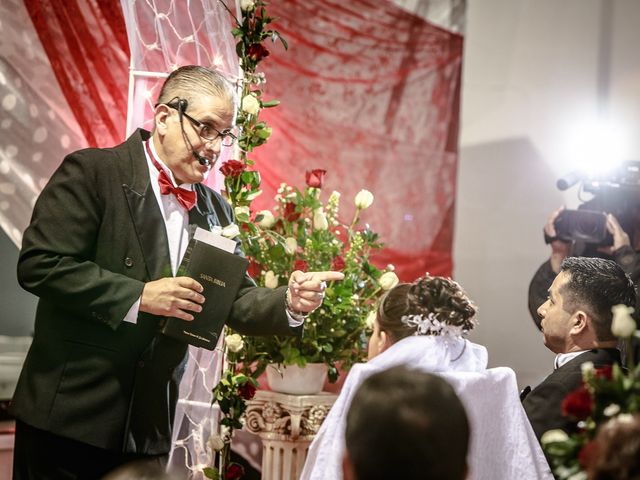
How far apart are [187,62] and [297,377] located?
52.4 inches

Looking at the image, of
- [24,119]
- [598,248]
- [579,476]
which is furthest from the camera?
[598,248]

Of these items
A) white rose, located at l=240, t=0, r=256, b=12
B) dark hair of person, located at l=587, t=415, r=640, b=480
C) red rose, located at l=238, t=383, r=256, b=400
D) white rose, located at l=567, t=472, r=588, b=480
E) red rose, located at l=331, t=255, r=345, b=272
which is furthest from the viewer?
red rose, located at l=331, t=255, r=345, b=272

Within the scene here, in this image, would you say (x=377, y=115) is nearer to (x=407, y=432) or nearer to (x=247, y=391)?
(x=247, y=391)

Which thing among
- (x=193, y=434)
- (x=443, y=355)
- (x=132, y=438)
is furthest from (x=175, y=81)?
(x=193, y=434)

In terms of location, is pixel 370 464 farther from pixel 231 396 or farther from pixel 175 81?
pixel 231 396

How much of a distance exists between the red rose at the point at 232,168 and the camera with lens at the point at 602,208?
1583mm

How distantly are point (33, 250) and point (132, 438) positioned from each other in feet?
1.82

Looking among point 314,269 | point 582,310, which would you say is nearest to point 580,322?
point 582,310

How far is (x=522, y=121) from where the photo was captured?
4.98 meters

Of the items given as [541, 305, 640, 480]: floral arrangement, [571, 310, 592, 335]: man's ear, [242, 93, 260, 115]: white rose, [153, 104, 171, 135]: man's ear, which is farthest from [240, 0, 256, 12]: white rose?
[541, 305, 640, 480]: floral arrangement

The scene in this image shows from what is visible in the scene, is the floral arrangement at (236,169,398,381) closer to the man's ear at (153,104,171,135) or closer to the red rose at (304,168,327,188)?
the red rose at (304,168,327,188)

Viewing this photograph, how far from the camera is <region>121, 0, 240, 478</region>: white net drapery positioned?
326cm

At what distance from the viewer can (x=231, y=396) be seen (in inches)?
127

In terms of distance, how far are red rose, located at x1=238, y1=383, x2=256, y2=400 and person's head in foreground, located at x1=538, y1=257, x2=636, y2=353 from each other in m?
1.10
